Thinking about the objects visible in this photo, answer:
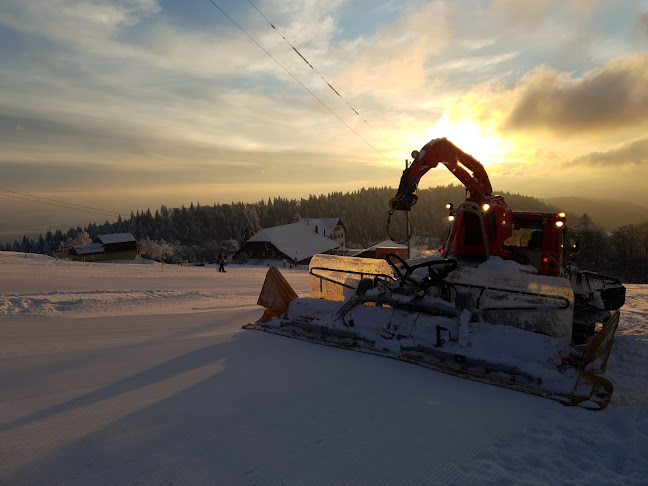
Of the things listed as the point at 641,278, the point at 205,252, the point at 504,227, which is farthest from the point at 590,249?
the point at 205,252

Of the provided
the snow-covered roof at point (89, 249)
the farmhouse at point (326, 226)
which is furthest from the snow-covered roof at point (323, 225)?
the snow-covered roof at point (89, 249)

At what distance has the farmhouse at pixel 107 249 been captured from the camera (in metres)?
59.0

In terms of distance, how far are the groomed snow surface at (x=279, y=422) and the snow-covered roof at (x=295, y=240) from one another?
49.9 m

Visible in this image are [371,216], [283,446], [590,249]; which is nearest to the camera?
[283,446]

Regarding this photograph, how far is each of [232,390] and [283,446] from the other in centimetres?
123

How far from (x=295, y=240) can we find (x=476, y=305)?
55.0m

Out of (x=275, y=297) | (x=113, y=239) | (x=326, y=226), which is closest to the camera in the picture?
(x=275, y=297)

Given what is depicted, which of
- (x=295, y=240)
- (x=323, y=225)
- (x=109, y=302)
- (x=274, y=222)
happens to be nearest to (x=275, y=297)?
(x=109, y=302)

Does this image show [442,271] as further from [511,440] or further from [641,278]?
[641,278]

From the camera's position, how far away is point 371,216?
14288 centimetres

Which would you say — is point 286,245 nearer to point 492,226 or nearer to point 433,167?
point 433,167

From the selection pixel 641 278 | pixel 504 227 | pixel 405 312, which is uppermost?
pixel 504 227

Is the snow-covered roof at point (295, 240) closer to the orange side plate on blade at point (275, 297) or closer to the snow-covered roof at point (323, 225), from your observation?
the snow-covered roof at point (323, 225)

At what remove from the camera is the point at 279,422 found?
344cm
